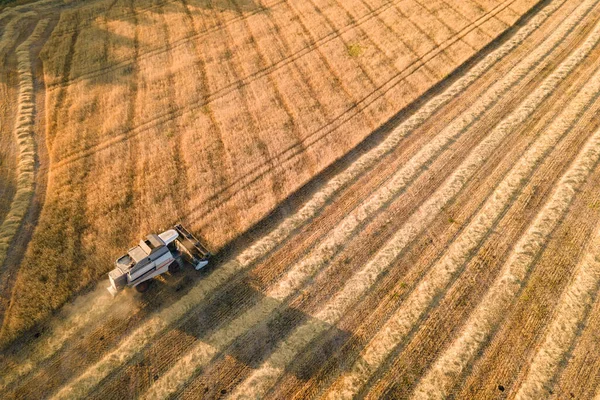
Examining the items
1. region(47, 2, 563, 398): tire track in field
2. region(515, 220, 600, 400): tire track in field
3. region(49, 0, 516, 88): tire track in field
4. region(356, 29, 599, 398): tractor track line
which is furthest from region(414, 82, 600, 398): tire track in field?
region(49, 0, 516, 88): tire track in field

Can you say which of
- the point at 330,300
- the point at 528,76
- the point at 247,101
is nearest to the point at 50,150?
the point at 247,101

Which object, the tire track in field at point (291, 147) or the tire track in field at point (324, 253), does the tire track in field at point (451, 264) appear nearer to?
the tire track in field at point (324, 253)

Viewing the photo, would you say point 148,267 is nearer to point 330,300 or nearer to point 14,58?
point 330,300

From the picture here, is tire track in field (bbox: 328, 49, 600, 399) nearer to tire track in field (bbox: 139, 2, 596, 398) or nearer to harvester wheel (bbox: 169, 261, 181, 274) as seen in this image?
tire track in field (bbox: 139, 2, 596, 398)

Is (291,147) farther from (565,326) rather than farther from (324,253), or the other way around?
(565,326)

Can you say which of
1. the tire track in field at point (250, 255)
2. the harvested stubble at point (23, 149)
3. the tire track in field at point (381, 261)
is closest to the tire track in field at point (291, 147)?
the harvested stubble at point (23, 149)
